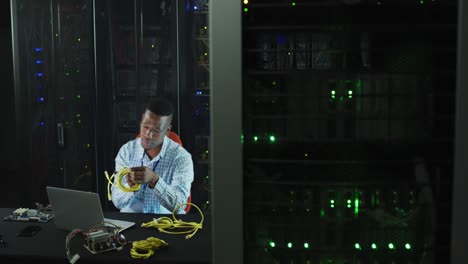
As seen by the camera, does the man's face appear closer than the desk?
No

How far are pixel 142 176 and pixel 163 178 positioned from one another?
0.37 m

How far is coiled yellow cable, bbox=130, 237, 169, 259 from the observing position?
1639 mm

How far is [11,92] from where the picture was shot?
6633 millimetres

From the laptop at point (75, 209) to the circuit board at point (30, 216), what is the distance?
21 centimetres

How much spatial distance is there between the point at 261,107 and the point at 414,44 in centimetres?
22

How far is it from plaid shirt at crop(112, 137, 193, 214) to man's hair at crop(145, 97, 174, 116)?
0.86 ft

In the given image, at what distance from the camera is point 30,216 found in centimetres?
212

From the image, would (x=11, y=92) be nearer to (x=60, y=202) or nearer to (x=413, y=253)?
(x=60, y=202)

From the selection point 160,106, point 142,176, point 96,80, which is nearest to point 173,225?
point 142,176

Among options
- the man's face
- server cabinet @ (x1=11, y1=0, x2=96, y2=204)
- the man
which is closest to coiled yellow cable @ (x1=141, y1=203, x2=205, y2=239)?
the man

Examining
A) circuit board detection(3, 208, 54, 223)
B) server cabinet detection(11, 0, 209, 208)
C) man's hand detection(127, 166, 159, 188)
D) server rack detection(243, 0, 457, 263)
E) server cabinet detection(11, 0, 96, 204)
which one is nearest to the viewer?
server rack detection(243, 0, 457, 263)

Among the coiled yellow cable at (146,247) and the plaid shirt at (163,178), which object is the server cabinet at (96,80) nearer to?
the plaid shirt at (163,178)

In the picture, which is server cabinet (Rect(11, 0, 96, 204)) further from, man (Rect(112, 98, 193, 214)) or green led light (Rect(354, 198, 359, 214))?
green led light (Rect(354, 198, 359, 214))

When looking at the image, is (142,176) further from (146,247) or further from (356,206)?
(356,206)
